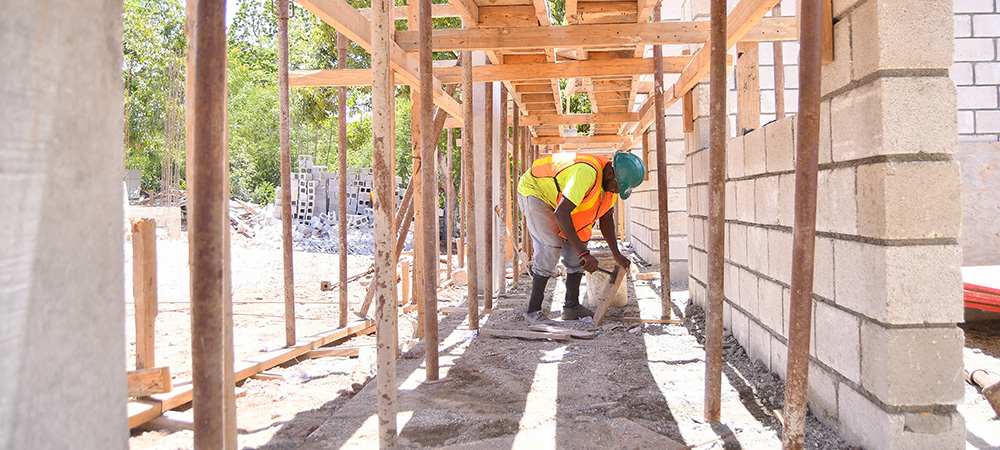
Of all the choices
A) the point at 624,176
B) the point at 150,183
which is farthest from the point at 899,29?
the point at 150,183

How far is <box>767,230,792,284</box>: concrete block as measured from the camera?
3.45 metres

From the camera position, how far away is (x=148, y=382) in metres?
3.64

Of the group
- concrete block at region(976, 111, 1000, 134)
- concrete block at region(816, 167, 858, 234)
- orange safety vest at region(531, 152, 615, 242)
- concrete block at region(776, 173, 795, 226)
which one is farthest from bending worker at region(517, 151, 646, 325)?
concrete block at region(976, 111, 1000, 134)

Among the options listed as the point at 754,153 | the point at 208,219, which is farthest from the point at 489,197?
the point at 208,219

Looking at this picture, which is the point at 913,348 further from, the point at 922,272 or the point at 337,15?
the point at 337,15

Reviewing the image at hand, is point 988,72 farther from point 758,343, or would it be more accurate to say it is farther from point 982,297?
point 758,343

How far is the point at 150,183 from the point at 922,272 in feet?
126

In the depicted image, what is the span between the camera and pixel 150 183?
34.7 meters

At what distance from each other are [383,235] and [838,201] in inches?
77.0

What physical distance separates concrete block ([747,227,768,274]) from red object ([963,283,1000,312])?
6.25ft

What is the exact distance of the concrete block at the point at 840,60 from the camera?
2639 millimetres

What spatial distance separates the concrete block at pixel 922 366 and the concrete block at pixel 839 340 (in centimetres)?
22

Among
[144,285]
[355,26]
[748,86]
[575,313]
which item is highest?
[355,26]

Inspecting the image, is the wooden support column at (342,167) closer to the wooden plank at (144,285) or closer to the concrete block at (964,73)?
the wooden plank at (144,285)
